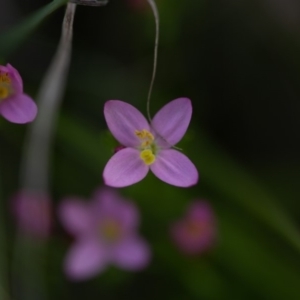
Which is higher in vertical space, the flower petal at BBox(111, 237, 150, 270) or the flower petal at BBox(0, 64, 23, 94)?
the flower petal at BBox(0, 64, 23, 94)

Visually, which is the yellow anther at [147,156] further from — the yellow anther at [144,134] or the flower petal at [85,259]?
the flower petal at [85,259]

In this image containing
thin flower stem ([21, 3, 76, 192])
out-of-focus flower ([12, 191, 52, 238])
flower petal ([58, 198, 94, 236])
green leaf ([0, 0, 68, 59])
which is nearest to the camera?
green leaf ([0, 0, 68, 59])

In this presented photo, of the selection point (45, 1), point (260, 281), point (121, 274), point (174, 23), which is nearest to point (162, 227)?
point (121, 274)

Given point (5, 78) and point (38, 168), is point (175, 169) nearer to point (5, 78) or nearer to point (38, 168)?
point (5, 78)

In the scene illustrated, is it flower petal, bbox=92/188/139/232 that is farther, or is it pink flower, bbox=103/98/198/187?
flower petal, bbox=92/188/139/232

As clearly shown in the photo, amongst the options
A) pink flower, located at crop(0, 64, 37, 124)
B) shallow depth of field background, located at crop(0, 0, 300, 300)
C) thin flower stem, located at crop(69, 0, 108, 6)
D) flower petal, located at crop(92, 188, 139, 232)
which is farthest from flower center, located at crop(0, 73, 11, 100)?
flower petal, located at crop(92, 188, 139, 232)

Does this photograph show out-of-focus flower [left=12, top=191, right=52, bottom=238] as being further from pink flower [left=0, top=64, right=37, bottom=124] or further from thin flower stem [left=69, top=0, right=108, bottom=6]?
thin flower stem [left=69, top=0, right=108, bottom=6]

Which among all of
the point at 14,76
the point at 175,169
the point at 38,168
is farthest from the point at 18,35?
the point at 38,168
